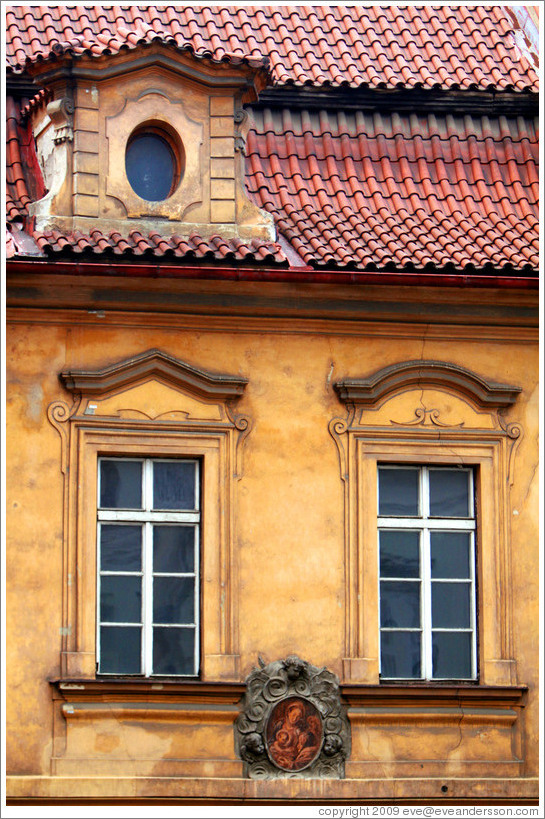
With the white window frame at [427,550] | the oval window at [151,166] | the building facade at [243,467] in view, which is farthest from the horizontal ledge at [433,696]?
the oval window at [151,166]

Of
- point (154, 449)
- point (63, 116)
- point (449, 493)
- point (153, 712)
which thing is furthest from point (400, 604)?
point (63, 116)

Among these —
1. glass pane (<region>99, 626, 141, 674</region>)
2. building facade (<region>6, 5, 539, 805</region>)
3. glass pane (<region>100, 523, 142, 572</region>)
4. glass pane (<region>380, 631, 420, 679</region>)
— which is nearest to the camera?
building facade (<region>6, 5, 539, 805</region>)

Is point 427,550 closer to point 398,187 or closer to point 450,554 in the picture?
point 450,554

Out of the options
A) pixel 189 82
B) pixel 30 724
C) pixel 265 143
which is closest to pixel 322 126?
pixel 265 143

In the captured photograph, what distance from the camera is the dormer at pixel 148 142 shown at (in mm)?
15656

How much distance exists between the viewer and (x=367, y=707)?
15.2 meters

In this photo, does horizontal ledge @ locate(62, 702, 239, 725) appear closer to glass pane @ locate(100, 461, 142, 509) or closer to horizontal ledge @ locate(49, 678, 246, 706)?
horizontal ledge @ locate(49, 678, 246, 706)

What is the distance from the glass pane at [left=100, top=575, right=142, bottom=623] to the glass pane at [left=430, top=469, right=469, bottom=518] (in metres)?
2.52

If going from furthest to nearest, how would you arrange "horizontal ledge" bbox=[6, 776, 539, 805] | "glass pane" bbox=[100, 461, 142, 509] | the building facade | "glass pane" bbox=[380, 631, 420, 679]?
1. "glass pane" bbox=[380, 631, 420, 679]
2. "glass pane" bbox=[100, 461, 142, 509]
3. the building facade
4. "horizontal ledge" bbox=[6, 776, 539, 805]

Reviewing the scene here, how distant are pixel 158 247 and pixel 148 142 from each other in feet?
3.83

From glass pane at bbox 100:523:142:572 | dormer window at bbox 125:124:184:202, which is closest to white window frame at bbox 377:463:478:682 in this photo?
glass pane at bbox 100:523:142:572

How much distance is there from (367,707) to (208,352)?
3.09m

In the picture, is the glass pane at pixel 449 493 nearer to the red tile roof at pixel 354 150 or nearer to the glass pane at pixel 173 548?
the red tile roof at pixel 354 150

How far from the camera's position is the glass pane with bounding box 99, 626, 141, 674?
15.1 metres
